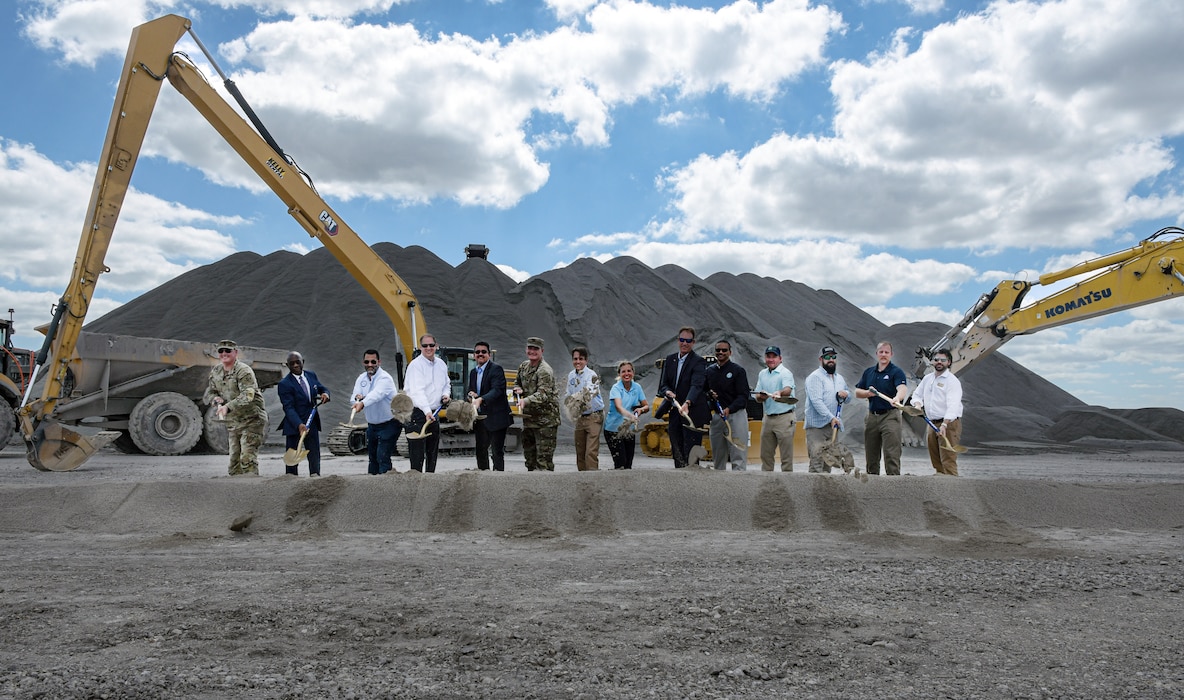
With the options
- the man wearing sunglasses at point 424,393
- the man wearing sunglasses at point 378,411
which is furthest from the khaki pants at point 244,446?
the man wearing sunglasses at point 424,393

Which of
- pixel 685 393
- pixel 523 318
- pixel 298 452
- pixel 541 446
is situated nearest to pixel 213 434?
pixel 298 452

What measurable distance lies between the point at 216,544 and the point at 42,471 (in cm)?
757

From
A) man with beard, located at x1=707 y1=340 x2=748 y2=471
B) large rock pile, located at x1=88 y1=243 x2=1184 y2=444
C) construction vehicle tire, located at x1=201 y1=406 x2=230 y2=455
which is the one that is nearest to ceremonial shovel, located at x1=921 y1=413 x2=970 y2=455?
man with beard, located at x1=707 y1=340 x2=748 y2=471

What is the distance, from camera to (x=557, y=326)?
3578 centimetres

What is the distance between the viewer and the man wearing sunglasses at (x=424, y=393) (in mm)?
8469

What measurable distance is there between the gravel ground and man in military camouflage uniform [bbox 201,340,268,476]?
0.93 metres

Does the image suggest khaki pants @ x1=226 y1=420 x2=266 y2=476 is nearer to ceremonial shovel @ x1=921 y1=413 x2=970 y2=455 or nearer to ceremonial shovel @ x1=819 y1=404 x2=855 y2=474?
ceremonial shovel @ x1=819 y1=404 x2=855 y2=474

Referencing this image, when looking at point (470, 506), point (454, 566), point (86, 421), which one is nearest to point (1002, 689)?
point (454, 566)

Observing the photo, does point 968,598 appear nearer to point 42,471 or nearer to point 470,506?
point 470,506

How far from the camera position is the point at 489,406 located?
8.59m

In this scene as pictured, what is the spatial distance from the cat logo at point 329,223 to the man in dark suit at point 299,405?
4.88 m

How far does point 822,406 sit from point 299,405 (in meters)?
5.32

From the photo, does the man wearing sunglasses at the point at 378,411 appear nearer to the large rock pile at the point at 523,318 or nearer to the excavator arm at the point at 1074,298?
the excavator arm at the point at 1074,298

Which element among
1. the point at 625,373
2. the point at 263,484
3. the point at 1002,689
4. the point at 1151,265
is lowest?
the point at 1002,689
